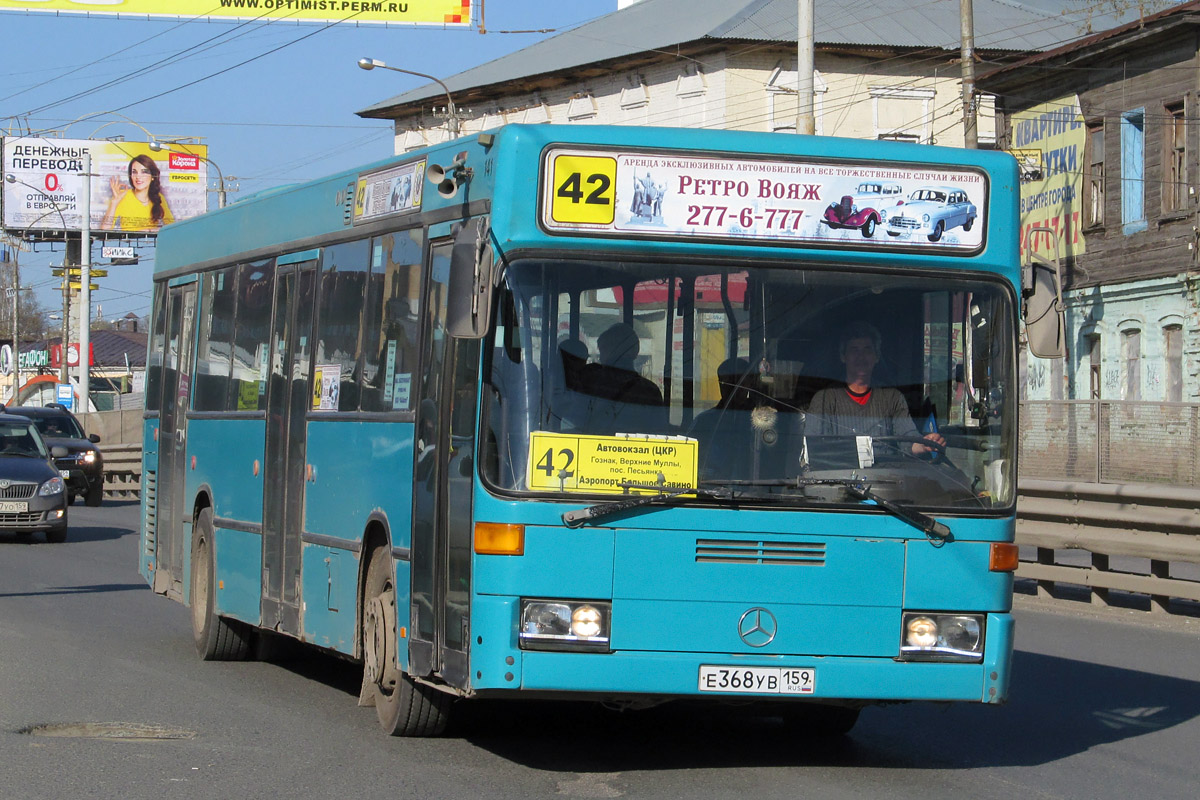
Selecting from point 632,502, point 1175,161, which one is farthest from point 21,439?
point 1175,161

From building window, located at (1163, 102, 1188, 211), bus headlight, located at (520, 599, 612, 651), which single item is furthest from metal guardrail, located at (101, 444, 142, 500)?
bus headlight, located at (520, 599, 612, 651)

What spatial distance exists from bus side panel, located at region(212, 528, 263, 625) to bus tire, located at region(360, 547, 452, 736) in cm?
197

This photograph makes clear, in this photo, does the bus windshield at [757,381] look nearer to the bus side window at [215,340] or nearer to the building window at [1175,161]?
the bus side window at [215,340]

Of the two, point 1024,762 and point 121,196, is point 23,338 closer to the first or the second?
point 121,196

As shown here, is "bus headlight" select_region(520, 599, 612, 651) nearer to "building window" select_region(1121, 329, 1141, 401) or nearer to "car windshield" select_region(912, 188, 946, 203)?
"car windshield" select_region(912, 188, 946, 203)

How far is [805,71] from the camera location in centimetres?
2358

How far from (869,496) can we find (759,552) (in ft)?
1.70

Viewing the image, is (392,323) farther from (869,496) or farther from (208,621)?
(208,621)

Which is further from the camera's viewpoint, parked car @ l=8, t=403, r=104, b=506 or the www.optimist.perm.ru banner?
the www.optimist.perm.ru banner

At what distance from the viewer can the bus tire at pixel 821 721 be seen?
8.74 meters

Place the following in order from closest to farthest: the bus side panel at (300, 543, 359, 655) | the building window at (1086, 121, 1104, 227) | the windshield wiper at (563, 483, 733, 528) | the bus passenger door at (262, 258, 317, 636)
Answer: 1. the windshield wiper at (563, 483, 733, 528)
2. the bus side panel at (300, 543, 359, 655)
3. the bus passenger door at (262, 258, 317, 636)
4. the building window at (1086, 121, 1104, 227)

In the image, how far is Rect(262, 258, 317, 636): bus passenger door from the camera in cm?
995

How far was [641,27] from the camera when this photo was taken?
5800cm

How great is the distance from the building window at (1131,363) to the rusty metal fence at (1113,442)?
10.2m
